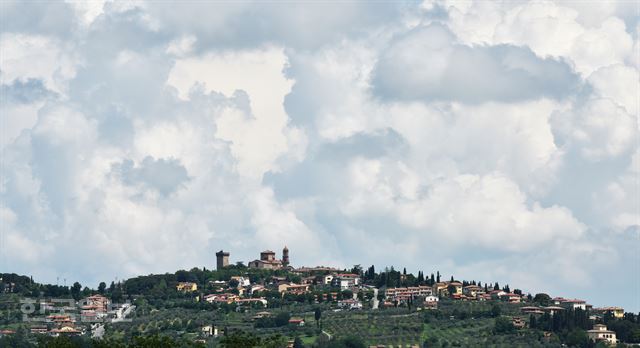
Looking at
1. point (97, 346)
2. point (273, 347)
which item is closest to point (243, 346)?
point (273, 347)

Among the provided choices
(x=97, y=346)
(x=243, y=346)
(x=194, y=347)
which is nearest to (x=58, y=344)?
(x=97, y=346)

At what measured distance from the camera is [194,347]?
137250 millimetres

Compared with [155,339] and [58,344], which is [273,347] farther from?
[58,344]

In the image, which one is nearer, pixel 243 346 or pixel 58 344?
pixel 243 346

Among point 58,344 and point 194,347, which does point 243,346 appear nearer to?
point 194,347

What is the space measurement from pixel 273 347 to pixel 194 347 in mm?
7899

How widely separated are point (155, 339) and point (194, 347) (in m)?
5.57

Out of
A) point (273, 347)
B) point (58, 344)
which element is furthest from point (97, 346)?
point (273, 347)

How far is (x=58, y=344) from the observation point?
455ft

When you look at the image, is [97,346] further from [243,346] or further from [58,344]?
[243,346]

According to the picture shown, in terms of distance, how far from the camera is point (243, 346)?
125562 mm

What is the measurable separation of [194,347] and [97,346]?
29.0ft

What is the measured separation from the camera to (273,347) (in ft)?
440

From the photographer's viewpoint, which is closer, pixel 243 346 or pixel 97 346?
pixel 243 346
